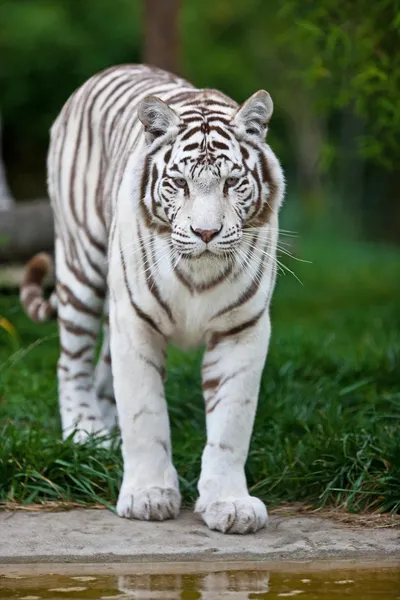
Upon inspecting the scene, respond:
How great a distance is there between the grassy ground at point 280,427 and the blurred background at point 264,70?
1102 millimetres

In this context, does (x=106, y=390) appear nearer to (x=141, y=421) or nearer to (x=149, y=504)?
(x=141, y=421)

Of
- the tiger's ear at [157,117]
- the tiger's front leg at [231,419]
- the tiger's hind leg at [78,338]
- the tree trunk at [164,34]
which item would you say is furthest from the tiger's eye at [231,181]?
the tree trunk at [164,34]

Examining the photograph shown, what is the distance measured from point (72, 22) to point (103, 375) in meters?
16.6

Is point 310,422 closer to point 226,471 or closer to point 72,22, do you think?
point 226,471

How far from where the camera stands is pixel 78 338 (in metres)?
5.10

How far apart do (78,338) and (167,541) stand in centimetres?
150

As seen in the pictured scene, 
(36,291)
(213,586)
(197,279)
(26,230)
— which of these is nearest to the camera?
(213,586)

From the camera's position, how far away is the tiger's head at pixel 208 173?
378cm

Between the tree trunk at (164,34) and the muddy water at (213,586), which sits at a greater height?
the tree trunk at (164,34)

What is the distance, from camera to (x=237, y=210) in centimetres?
386

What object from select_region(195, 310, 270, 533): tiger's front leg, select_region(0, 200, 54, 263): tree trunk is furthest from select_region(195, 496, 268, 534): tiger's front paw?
select_region(0, 200, 54, 263): tree trunk

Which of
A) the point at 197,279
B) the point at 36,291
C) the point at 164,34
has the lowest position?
the point at 36,291

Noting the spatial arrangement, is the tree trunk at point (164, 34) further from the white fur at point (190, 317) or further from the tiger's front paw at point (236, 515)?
the tiger's front paw at point (236, 515)

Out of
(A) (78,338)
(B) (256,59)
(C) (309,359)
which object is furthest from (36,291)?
(B) (256,59)
